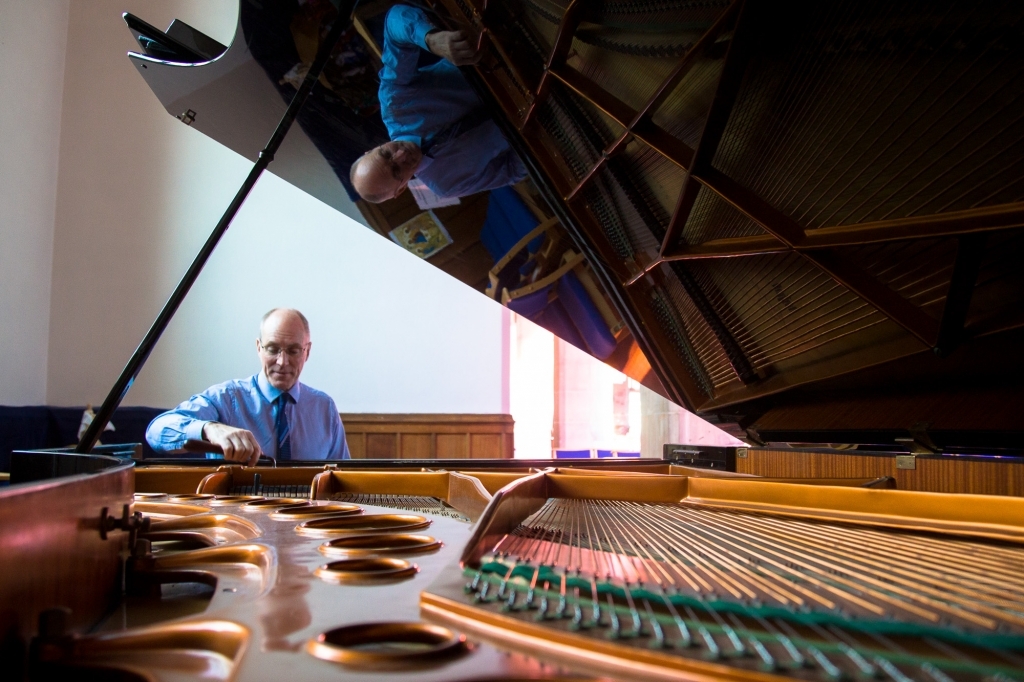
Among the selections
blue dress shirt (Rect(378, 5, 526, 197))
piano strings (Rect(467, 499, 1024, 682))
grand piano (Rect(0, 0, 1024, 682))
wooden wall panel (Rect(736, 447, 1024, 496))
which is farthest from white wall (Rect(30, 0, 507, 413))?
piano strings (Rect(467, 499, 1024, 682))

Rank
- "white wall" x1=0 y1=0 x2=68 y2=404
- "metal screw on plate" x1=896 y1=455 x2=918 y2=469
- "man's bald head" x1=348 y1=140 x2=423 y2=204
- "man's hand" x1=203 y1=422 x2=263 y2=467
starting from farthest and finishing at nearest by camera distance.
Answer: "white wall" x1=0 y1=0 x2=68 y2=404
"man's hand" x1=203 y1=422 x2=263 y2=467
"man's bald head" x1=348 y1=140 x2=423 y2=204
"metal screw on plate" x1=896 y1=455 x2=918 y2=469

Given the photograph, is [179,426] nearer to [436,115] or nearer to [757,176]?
[436,115]

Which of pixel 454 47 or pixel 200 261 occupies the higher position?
pixel 454 47

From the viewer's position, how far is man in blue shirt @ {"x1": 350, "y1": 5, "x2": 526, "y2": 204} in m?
2.08

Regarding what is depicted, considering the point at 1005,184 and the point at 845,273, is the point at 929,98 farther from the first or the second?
the point at 845,273

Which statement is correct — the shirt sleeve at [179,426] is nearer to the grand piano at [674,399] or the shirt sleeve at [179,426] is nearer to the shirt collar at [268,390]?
the shirt collar at [268,390]

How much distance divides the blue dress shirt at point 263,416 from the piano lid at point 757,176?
145 centimetres

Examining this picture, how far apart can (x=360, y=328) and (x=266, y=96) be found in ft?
13.5

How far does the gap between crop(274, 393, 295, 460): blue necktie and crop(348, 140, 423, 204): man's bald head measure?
64.7 inches

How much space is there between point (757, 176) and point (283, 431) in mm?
2786

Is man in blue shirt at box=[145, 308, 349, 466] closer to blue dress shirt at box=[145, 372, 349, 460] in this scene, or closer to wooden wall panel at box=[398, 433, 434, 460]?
blue dress shirt at box=[145, 372, 349, 460]

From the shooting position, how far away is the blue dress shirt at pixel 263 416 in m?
3.41

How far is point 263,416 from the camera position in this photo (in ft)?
12.4

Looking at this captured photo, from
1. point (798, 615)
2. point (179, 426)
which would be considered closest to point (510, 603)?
point (798, 615)
